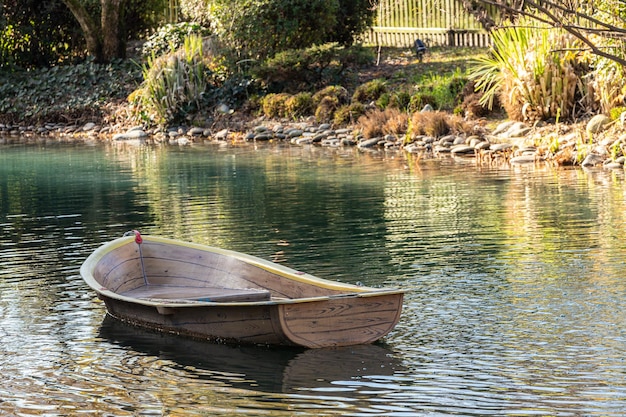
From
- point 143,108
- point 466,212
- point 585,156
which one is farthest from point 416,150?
point 143,108

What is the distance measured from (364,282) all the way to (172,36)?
62.8 ft

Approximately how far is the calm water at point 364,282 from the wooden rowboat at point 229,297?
0.15 metres

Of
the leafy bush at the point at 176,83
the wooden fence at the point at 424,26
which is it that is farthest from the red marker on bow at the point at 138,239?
the wooden fence at the point at 424,26

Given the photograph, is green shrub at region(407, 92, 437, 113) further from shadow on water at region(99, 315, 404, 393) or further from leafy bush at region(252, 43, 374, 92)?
shadow on water at region(99, 315, 404, 393)

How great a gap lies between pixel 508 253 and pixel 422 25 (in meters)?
17.9

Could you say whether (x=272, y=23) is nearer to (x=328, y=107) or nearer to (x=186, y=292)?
(x=328, y=107)

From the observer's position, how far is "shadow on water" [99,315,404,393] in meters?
7.32

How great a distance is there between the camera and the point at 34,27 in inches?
1257

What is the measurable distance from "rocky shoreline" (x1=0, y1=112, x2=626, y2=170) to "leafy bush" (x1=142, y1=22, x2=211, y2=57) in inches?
90.9

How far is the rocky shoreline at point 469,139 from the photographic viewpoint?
1814 cm

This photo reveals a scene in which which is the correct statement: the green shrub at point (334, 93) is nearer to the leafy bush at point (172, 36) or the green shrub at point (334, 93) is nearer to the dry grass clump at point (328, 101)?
the dry grass clump at point (328, 101)

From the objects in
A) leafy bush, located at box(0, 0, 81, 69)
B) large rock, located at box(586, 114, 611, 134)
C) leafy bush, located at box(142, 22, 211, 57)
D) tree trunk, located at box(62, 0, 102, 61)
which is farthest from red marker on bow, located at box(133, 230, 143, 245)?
leafy bush, located at box(0, 0, 81, 69)

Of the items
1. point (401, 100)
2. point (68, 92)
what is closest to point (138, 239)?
point (401, 100)

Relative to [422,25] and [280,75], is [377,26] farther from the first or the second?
[280,75]
